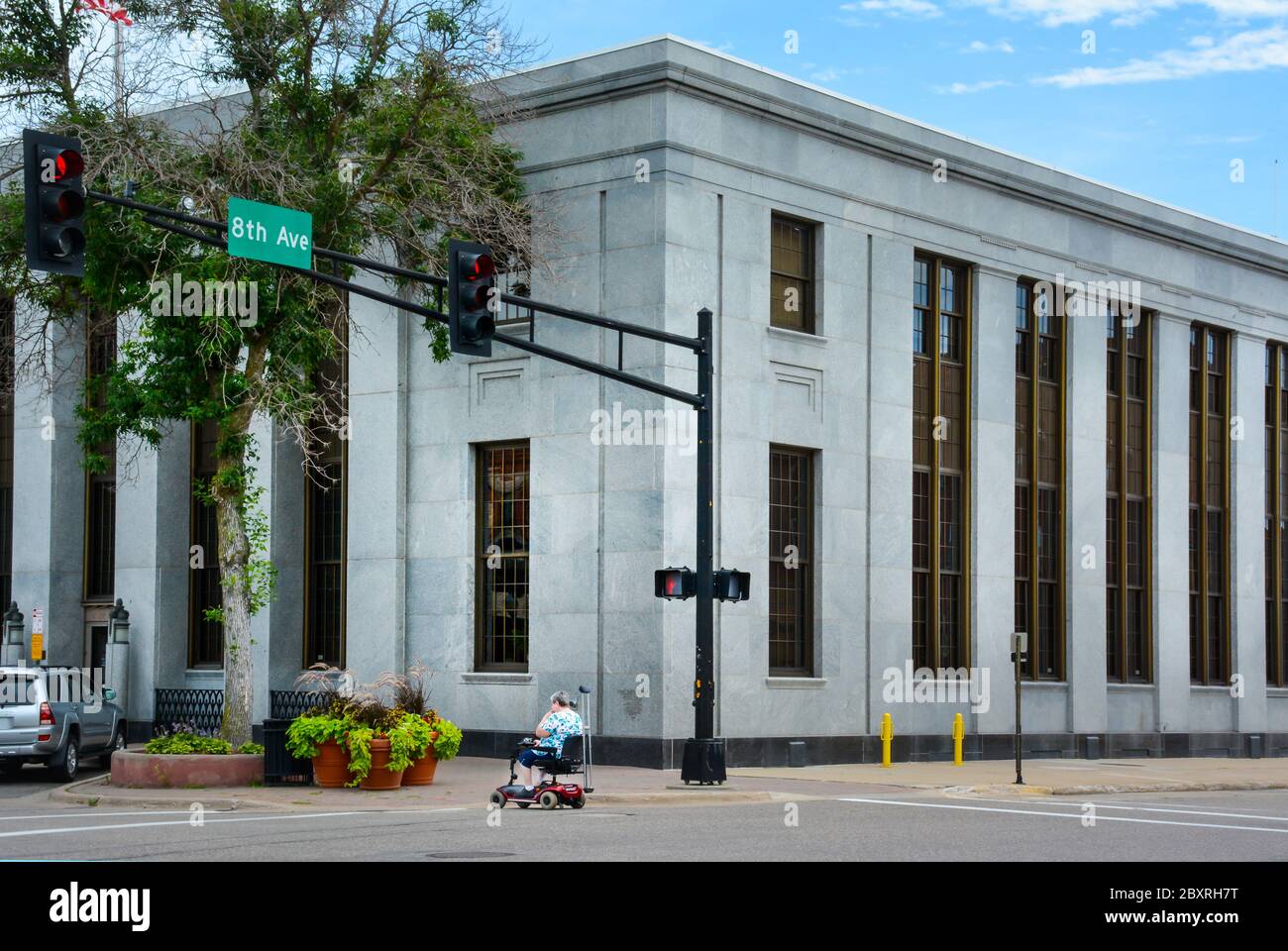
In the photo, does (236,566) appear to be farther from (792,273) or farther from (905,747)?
(905,747)

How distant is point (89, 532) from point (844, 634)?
17.1 metres

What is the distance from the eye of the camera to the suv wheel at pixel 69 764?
26750 mm

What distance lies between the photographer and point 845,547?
3198cm

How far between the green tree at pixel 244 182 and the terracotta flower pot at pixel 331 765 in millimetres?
1720

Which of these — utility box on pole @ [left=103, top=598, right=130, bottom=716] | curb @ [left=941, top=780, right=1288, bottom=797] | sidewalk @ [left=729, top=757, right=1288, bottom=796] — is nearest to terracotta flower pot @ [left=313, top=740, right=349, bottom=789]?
sidewalk @ [left=729, top=757, right=1288, bottom=796]

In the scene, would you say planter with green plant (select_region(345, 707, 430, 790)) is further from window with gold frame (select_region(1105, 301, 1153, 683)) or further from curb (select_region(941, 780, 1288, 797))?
window with gold frame (select_region(1105, 301, 1153, 683))

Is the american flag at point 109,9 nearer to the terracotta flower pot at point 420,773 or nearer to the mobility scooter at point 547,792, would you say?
the terracotta flower pot at point 420,773

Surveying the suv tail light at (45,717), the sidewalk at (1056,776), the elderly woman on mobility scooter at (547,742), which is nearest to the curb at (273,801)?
the elderly woman on mobility scooter at (547,742)

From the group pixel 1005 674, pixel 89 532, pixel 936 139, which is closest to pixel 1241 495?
pixel 1005 674

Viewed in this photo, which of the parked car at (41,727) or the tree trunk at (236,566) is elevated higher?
the tree trunk at (236,566)

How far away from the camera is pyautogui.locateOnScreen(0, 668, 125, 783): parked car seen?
85.7 ft

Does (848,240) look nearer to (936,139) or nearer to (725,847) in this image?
(936,139)

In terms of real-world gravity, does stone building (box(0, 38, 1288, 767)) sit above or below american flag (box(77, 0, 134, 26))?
below

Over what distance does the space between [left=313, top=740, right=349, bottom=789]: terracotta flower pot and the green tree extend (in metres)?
1.72
